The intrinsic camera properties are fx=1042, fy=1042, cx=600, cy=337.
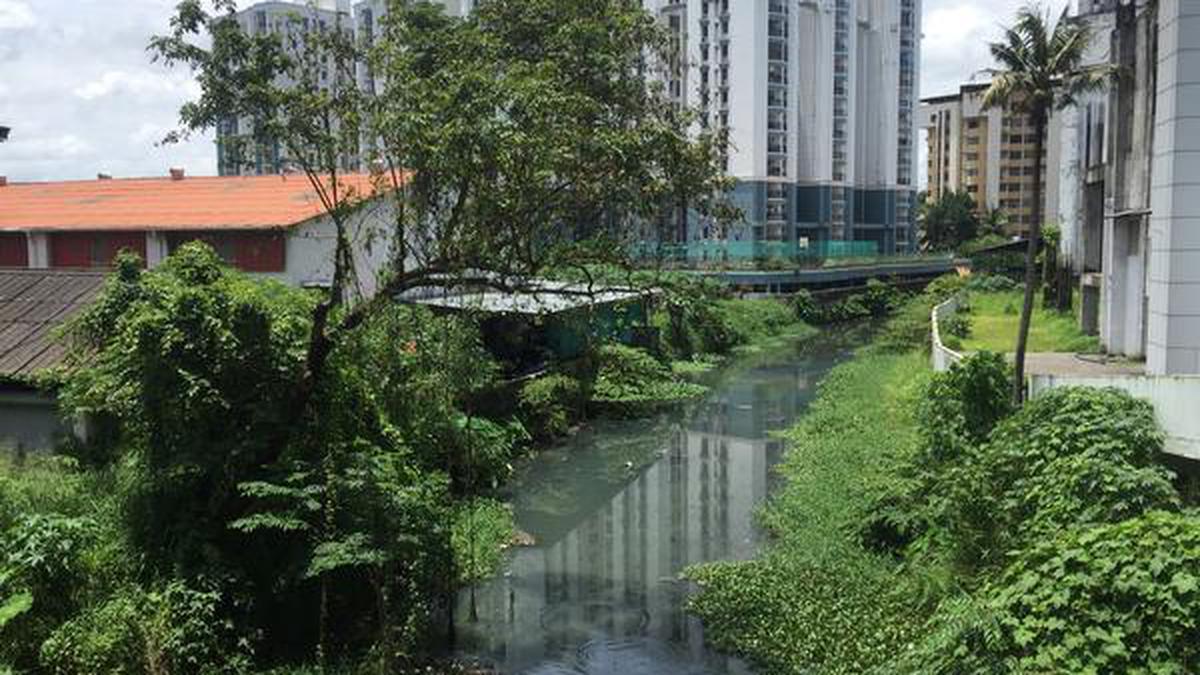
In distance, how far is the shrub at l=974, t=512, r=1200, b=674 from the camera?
7844 millimetres

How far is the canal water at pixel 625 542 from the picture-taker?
12.9m

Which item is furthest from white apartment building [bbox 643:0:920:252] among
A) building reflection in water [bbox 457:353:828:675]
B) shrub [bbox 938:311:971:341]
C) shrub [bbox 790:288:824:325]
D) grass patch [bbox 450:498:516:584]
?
grass patch [bbox 450:498:516:584]

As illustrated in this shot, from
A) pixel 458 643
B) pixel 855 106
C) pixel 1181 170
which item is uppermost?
pixel 855 106

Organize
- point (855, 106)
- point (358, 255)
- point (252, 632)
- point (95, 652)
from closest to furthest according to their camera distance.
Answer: point (95, 652) → point (252, 632) → point (358, 255) → point (855, 106)

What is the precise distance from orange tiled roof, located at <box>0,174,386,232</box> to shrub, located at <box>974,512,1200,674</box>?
2141 centimetres

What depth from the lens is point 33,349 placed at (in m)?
16.5

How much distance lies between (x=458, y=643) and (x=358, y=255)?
1710 centimetres

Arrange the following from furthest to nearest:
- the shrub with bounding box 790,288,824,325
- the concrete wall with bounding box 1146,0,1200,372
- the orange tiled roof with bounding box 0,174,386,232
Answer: the shrub with bounding box 790,288,824,325
the orange tiled roof with bounding box 0,174,386,232
the concrete wall with bounding box 1146,0,1200,372

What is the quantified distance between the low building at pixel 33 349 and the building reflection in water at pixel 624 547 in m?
7.25

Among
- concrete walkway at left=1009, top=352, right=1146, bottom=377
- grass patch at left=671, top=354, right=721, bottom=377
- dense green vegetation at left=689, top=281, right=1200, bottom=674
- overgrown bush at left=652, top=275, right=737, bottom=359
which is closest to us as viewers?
dense green vegetation at left=689, top=281, right=1200, bottom=674

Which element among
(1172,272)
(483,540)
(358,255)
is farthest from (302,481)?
(358,255)

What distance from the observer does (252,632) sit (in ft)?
37.9

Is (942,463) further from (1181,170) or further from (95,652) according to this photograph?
(95,652)

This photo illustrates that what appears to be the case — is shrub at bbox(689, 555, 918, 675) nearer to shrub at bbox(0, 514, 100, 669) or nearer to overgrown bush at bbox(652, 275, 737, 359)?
shrub at bbox(0, 514, 100, 669)
